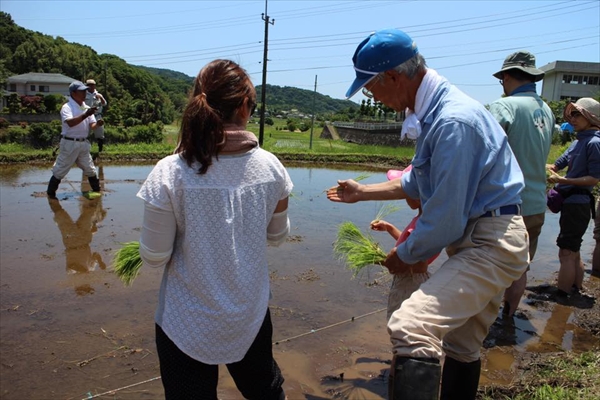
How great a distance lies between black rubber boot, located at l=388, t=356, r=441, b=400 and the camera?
1.61m

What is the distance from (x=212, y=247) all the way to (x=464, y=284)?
0.95m

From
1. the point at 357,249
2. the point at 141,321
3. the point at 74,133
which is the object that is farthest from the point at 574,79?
the point at 141,321

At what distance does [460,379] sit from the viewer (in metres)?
2.19

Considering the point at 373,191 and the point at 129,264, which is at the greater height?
the point at 373,191

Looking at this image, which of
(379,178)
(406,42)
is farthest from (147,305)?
(379,178)

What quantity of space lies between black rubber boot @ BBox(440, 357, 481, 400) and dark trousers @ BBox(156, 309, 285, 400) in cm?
84

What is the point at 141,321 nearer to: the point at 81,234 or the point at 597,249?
the point at 81,234

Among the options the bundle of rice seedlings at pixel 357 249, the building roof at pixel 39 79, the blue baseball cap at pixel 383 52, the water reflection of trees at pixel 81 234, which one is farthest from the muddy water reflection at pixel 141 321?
the building roof at pixel 39 79

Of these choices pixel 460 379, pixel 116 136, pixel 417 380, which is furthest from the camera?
pixel 116 136

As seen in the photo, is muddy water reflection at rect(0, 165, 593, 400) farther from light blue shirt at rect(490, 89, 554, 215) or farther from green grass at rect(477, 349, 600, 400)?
light blue shirt at rect(490, 89, 554, 215)

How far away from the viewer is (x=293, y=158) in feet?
54.4

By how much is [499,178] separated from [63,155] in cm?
739

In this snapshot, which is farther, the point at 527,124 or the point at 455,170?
the point at 527,124

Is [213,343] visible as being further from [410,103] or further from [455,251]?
[410,103]
